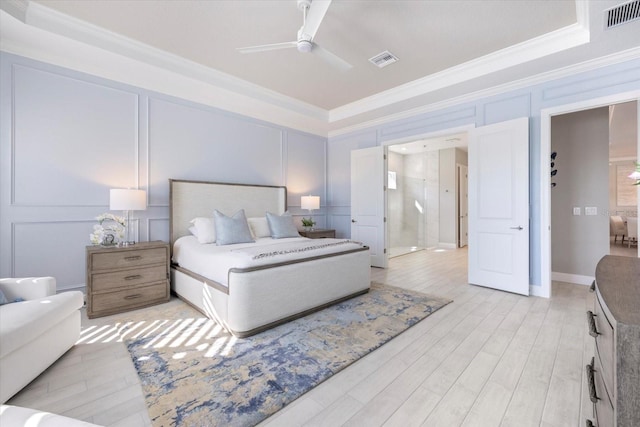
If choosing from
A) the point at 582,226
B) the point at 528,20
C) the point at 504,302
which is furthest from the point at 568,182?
the point at 528,20

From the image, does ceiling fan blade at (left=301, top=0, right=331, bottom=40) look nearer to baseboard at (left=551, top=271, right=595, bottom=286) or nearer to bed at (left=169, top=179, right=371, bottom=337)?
bed at (left=169, top=179, right=371, bottom=337)

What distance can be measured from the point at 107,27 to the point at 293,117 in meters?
2.73

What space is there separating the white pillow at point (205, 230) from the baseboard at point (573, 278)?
506 cm

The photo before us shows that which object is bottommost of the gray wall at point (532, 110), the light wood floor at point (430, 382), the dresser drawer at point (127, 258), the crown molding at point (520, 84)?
the light wood floor at point (430, 382)

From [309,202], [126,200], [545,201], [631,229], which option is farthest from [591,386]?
[631,229]

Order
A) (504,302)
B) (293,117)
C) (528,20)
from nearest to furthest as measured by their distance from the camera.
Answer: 1. (528,20)
2. (504,302)
3. (293,117)

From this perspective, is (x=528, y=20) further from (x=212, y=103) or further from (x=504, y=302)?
(x=212, y=103)

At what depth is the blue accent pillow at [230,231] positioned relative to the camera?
3.43 meters

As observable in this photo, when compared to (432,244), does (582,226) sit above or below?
above

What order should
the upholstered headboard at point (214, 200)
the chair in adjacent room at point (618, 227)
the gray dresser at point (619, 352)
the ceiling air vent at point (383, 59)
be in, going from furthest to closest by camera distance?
the chair in adjacent room at point (618, 227), the upholstered headboard at point (214, 200), the ceiling air vent at point (383, 59), the gray dresser at point (619, 352)

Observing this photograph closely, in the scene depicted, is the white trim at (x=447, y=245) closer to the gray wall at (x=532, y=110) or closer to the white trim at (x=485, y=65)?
the gray wall at (x=532, y=110)

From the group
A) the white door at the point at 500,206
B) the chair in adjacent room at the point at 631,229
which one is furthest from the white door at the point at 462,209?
the white door at the point at 500,206

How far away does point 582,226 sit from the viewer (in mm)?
4074

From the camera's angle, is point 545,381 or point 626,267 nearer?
point 626,267
